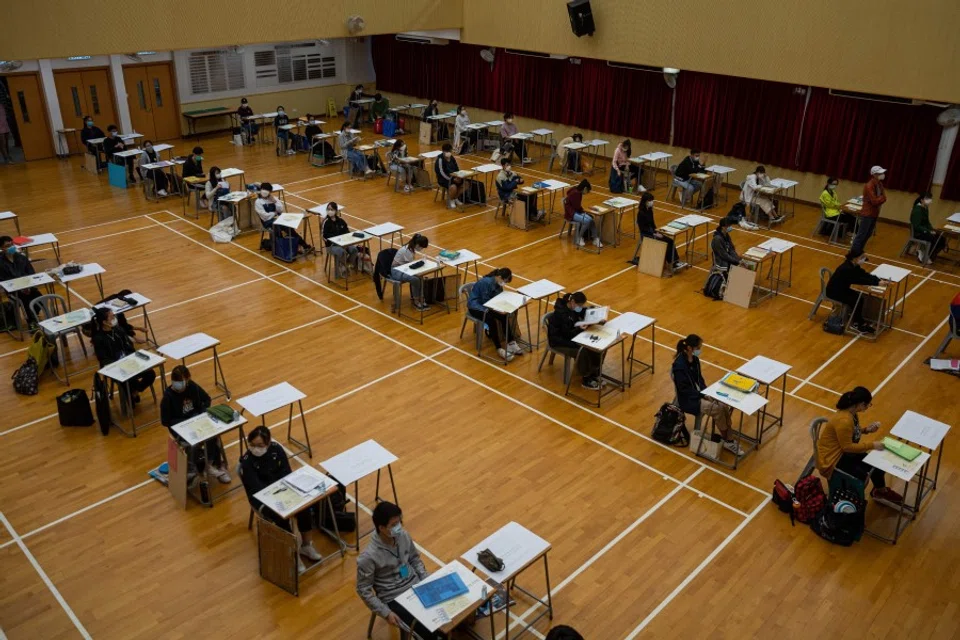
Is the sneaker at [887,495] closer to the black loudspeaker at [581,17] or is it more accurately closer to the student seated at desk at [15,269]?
the student seated at desk at [15,269]

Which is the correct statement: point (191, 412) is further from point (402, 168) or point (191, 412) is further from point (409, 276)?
point (402, 168)

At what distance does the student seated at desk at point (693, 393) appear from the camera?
9.06 meters

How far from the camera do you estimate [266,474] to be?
761cm

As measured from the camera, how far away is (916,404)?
33.9 ft

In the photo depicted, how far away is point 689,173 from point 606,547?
38.7 feet

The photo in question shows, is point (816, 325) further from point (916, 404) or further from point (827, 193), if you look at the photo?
point (827, 193)

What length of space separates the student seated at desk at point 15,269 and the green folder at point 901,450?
11569 mm

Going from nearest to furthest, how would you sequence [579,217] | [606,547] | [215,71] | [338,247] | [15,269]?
[606,547]
[15,269]
[338,247]
[579,217]
[215,71]

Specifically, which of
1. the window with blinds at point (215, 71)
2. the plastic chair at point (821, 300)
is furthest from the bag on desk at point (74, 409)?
→ the window with blinds at point (215, 71)

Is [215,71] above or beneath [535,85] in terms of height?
above

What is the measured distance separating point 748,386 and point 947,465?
2.52m

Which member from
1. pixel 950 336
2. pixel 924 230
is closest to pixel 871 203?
pixel 924 230

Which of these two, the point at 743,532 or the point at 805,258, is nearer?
the point at 743,532

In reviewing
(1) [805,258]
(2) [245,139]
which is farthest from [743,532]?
(2) [245,139]
